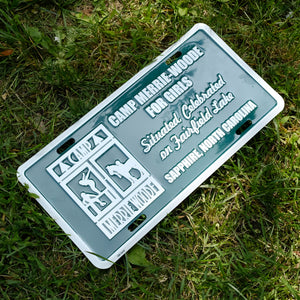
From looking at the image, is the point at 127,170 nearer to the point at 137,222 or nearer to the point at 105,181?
the point at 105,181

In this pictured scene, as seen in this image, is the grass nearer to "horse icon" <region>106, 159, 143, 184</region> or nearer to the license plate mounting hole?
the license plate mounting hole

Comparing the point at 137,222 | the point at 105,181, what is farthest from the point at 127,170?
the point at 137,222

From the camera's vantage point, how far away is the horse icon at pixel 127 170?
1681mm

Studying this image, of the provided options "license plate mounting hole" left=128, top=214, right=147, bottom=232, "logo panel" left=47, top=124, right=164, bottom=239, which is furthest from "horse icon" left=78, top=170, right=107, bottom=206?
"license plate mounting hole" left=128, top=214, right=147, bottom=232

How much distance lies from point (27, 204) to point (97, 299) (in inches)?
20.3

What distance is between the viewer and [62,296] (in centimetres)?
166

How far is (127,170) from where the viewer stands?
1.69m

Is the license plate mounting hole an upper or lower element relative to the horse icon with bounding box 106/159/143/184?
lower

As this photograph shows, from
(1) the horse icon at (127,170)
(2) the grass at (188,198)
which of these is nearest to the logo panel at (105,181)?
(1) the horse icon at (127,170)

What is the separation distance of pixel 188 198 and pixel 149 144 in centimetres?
31

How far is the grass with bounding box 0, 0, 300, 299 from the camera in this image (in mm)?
1678

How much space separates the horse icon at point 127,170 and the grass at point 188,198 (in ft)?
0.85

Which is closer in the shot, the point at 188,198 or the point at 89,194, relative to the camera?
the point at 89,194

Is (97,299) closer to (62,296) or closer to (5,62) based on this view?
(62,296)
